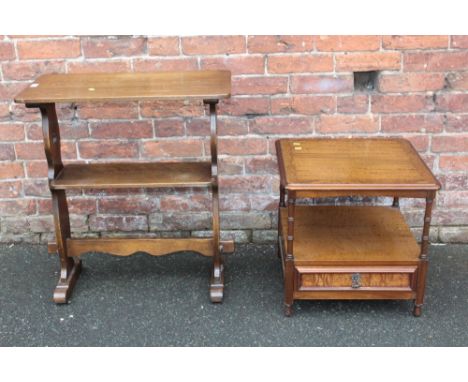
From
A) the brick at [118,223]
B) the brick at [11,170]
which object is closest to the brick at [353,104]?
the brick at [118,223]

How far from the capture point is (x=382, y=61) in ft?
10.0

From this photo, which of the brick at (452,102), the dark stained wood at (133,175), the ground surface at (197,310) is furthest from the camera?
the brick at (452,102)

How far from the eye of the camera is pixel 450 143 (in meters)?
3.20

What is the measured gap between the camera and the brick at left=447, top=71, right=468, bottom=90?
307cm

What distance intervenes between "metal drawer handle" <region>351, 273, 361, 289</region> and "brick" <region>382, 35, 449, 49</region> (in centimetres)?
118

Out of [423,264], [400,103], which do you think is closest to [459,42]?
[400,103]

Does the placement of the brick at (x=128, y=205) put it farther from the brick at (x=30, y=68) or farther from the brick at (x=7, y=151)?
the brick at (x=30, y=68)

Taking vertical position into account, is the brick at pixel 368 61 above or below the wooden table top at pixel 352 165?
above

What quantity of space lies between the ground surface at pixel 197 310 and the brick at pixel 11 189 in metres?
0.35

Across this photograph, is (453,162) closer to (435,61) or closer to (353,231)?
(435,61)

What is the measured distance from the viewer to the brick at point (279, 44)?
3.02 metres

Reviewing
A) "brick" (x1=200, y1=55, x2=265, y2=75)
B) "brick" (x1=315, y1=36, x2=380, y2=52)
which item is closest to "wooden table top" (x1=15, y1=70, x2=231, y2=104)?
"brick" (x1=200, y1=55, x2=265, y2=75)

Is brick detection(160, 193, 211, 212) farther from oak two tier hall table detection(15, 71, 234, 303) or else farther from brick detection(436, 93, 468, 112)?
brick detection(436, 93, 468, 112)

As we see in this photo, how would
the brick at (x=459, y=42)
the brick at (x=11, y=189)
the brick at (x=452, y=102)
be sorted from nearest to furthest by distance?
the brick at (x=459, y=42) < the brick at (x=452, y=102) < the brick at (x=11, y=189)
